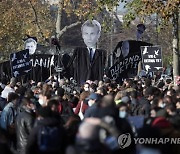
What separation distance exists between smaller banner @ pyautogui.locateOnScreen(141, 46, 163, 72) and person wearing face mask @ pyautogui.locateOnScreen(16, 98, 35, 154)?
1334cm

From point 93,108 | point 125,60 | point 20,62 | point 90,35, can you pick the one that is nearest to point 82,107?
point 93,108

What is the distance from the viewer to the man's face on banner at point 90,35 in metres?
30.8

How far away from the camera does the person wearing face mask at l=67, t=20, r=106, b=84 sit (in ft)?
98.1

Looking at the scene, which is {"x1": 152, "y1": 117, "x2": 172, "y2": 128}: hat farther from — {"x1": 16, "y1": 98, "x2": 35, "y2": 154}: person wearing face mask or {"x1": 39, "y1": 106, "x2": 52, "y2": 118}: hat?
{"x1": 16, "y1": 98, "x2": 35, "y2": 154}: person wearing face mask

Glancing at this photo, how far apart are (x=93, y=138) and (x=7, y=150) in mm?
1732

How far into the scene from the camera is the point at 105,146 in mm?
8547

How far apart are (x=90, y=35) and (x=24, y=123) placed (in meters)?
18.5

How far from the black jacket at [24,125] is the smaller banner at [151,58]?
13.5 metres

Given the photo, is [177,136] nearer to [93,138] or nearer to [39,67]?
[93,138]

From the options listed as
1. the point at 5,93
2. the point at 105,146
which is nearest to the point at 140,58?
the point at 5,93

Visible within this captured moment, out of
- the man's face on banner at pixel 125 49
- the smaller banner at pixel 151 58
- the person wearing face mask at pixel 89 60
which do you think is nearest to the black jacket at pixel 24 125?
the smaller banner at pixel 151 58

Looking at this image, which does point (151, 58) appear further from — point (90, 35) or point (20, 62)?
point (90, 35)

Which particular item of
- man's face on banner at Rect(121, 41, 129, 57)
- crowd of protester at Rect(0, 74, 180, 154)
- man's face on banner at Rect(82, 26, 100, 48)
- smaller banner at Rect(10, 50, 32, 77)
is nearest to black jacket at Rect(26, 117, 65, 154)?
crowd of protester at Rect(0, 74, 180, 154)

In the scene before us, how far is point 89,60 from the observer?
2983 centimetres
